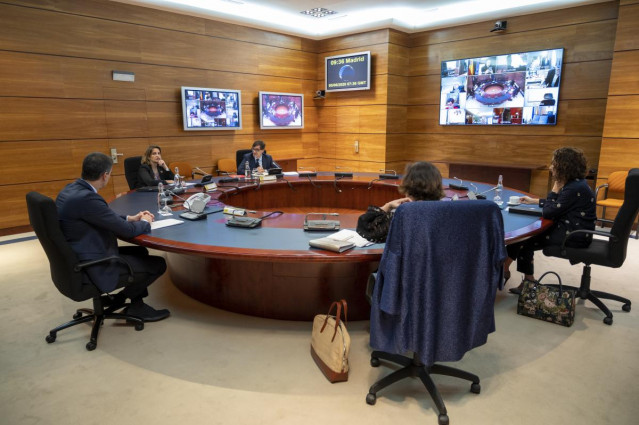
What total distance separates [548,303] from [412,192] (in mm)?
1364

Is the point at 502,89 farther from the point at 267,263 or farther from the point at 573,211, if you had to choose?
the point at 267,263

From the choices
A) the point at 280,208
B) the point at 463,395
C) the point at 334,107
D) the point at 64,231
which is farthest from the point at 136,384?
the point at 334,107

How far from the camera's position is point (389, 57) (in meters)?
7.07


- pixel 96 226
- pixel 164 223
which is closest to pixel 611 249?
pixel 164 223

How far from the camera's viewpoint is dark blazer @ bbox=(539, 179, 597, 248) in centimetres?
296

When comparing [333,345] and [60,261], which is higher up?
[60,261]

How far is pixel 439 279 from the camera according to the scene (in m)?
1.80

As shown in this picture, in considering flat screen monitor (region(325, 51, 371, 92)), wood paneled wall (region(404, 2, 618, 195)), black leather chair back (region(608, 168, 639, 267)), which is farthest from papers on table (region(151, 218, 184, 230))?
wood paneled wall (region(404, 2, 618, 195))

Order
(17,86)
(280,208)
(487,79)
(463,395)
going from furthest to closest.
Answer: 1. (487,79)
2. (280,208)
3. (17,86)
4. (463,395)

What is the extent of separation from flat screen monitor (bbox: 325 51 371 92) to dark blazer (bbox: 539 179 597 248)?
4.79m

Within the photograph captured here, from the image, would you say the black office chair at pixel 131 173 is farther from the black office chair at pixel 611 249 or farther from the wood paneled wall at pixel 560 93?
the wood paneled wall at pixel 560 93

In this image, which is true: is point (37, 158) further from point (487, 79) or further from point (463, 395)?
point (487, 79)

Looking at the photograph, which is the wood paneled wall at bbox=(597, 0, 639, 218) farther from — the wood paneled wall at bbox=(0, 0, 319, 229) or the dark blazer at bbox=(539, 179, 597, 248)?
the wood paneled wall at bbox=(0, 0, 319, 229)

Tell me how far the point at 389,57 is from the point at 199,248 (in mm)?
5698
